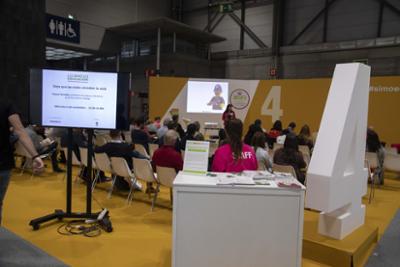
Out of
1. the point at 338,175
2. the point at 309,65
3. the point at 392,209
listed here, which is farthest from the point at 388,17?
the point at 338,175

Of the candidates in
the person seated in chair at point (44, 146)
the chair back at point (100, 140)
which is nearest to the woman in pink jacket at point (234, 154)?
the person seated in chair at point (44, 146)

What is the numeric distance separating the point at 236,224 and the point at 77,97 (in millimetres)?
2168

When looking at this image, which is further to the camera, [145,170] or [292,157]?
[292,157]

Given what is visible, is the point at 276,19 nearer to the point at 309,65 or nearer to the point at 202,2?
the point at 309,65

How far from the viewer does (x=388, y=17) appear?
11500mm

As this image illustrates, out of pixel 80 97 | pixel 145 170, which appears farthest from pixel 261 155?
pixel 80 97

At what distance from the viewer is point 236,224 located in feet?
8.05

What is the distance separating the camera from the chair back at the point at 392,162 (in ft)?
18.9

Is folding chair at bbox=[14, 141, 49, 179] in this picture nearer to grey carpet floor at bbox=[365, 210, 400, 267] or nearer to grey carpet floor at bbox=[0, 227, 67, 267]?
grey carpet floor at bbox=[0, 227, 67, 267]

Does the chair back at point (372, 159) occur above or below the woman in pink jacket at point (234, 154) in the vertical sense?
below

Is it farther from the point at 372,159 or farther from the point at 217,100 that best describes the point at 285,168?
the point at 217,100

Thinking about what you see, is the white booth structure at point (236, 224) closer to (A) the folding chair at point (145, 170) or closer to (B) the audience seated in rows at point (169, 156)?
(B) the audience seated in rows at point (169, 156)

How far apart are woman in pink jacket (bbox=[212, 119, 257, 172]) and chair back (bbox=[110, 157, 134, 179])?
1.93 metres

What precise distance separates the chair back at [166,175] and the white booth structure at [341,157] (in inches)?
69.1
